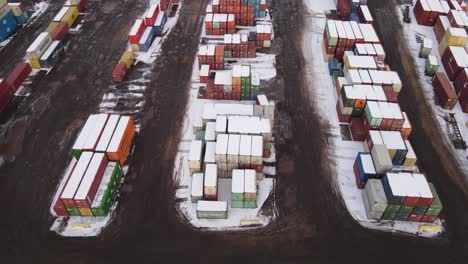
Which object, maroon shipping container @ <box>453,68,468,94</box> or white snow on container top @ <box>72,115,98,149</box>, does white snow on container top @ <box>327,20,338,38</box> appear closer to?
maroon shipping container @ <box>453,68,468,94</box>

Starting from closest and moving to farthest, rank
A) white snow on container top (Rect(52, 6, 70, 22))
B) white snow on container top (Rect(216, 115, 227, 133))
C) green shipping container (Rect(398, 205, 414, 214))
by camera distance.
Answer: green shipping container (Rect(398, 205, 414, 214)) < white snow on container top (Rect(216, 115, 227, 133)) < white snow on container top (Rect(52, 6, 70, 22))

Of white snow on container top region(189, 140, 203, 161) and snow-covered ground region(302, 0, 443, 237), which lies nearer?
snow-covered ground region(302, 0, 443, 237)

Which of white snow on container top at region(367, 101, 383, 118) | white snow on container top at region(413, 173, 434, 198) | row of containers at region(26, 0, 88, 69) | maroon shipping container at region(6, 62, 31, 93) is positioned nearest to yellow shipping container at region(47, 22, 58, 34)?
row of containers at region(26, 0, 88, 69)

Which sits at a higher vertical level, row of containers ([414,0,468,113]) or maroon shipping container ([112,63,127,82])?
A: row of containers ([414,0,468,113])

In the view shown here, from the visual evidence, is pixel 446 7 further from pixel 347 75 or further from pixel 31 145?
pixel 31 145

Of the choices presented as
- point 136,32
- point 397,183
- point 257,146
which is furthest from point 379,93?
point 136,32

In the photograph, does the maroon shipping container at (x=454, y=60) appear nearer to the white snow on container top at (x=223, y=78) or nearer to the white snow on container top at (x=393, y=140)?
the white snow on container top at (x=393, y=140)

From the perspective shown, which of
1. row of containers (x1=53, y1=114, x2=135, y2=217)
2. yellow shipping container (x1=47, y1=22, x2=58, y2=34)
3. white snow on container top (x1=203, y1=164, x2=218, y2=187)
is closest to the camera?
row of containers (x1=53, y1=114, x2=135, y2=217)

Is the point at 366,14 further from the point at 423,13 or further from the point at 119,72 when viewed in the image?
the point at 119,72
